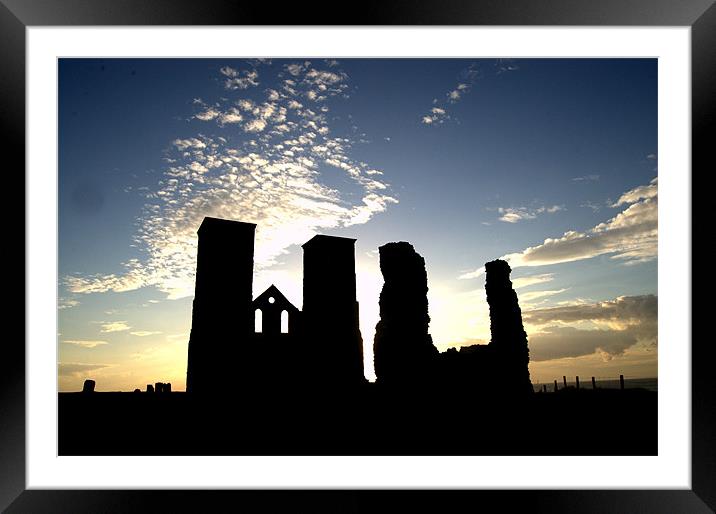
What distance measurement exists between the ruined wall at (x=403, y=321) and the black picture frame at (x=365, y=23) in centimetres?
1306

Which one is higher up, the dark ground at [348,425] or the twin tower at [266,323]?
the twin tower at [266,323]

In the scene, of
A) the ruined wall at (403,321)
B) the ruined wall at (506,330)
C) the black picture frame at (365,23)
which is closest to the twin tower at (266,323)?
the ruined wall at (403,321)

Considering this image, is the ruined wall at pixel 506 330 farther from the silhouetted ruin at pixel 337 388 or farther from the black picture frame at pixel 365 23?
the black picture frame at pixel 365 23

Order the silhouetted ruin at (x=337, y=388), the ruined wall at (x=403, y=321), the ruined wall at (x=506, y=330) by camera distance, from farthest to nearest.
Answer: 1. the ruined wall at (x=506, y=330)
2. the ruined wall at (x=403, y=321)
3. the silhouetted ruin at (x=337, y=388)

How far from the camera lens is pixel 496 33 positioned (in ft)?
14.3

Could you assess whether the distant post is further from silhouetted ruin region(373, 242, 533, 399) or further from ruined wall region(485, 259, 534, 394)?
ruined wall region(485, 259, 534, 394)

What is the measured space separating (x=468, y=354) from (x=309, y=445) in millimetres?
7948

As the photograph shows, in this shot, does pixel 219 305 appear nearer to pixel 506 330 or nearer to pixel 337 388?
pixel 337 388

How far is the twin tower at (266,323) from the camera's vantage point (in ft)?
48.2

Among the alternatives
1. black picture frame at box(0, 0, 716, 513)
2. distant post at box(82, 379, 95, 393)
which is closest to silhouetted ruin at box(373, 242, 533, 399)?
distant post at box(82, 379, 95, 393)

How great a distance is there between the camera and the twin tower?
14.7 m

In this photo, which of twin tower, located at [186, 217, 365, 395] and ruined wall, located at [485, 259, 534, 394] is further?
ruined wall, located at [485, 259, 534, 394]

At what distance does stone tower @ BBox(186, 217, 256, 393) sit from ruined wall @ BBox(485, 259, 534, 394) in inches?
322

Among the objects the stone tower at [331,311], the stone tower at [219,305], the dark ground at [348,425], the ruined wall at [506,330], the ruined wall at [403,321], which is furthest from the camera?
the ruined wall at [506,330]
